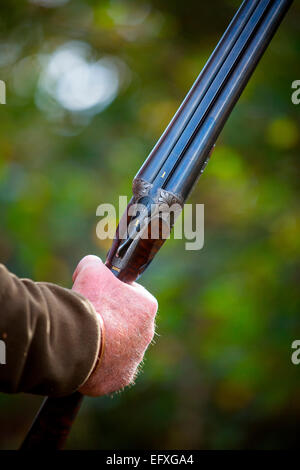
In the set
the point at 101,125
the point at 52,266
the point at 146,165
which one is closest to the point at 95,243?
the point at 52,266

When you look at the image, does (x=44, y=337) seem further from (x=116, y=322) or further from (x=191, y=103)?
(x=191, y=103)

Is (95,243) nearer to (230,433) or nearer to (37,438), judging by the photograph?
(230,433)

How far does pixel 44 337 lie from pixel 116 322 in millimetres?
203

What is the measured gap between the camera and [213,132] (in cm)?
121

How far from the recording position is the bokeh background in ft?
11.0

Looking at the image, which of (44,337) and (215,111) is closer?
(44,337)

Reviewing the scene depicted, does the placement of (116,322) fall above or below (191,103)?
below

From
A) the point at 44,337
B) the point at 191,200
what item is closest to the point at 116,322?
the point at 44,337

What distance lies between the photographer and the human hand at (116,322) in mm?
1109

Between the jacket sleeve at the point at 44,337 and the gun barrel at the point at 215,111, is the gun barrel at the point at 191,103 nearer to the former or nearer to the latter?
the gun barrel at the point at 215,111

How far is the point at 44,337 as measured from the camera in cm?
98

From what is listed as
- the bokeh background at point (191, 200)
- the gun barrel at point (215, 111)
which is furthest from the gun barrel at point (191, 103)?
the bokeh background at point (191, 200)

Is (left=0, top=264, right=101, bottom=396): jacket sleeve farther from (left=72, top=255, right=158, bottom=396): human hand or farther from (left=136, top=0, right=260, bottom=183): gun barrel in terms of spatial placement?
(left=136, top=0, right=260, bottom=183): gun barrel

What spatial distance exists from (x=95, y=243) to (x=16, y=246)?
2.05ft
